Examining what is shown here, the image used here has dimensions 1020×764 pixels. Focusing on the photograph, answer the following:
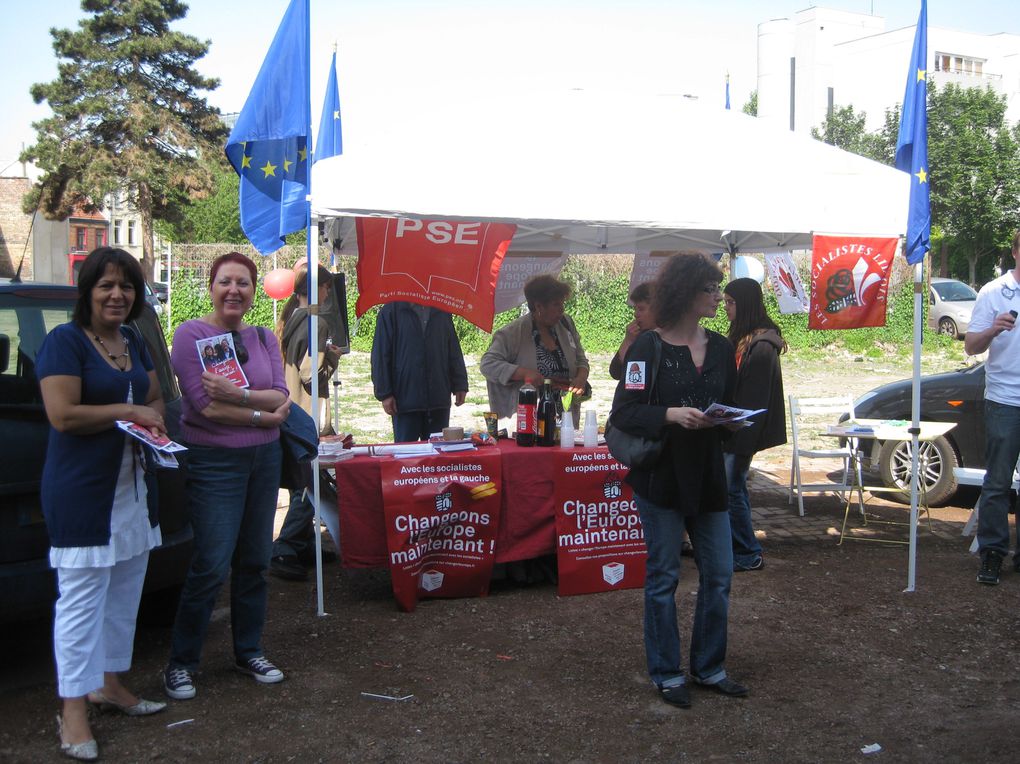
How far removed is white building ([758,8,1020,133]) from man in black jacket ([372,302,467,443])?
168 feet

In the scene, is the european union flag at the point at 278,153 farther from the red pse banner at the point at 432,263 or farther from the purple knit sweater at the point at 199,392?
the purple knit sweater at the point at 199,392

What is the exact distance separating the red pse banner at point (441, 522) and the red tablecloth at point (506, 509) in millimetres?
75

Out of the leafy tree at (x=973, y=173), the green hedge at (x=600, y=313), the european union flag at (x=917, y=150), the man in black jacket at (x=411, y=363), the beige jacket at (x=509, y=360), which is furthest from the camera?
the leafy tree at (x=973, y=173)

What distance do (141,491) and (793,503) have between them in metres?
5.76

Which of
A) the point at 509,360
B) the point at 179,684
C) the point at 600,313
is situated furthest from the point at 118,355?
the point at 600,313

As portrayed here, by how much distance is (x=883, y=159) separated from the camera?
130ft

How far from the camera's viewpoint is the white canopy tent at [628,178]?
16.1ft

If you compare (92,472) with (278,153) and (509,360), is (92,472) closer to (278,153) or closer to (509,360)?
(278,153)

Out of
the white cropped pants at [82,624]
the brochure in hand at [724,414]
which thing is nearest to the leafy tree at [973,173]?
the brochure in hand at [724,414]

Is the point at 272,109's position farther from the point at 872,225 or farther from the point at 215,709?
the point at 872,225

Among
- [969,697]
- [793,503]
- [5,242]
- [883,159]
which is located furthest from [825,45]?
[969,697]

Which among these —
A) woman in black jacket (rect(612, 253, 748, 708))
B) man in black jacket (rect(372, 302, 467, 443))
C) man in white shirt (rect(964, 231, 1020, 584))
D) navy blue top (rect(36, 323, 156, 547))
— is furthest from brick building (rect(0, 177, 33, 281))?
woman in black jacket (rect(612, 253, 748, 708))

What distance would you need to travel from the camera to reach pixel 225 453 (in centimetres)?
374

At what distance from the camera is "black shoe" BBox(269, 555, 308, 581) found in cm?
562
